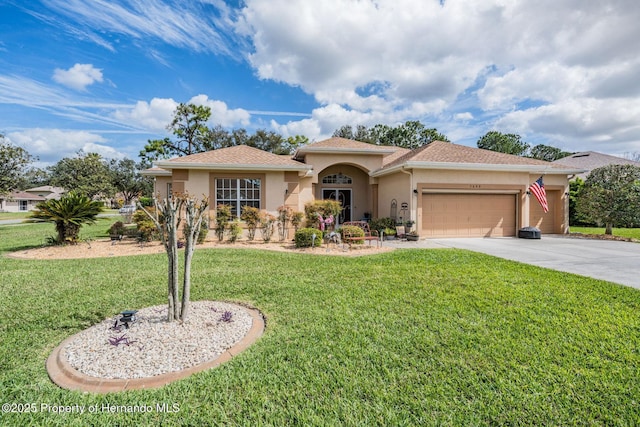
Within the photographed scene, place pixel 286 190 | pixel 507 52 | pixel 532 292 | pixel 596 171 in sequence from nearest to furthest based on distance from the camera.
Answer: pixel 532 292 < pixel 507 52 < pixel 286 190 < pixel 596 171

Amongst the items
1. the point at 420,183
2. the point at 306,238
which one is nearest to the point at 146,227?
the point at 306,238

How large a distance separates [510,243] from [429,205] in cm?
378

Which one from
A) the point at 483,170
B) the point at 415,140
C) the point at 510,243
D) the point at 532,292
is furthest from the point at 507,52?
the point at 415,140

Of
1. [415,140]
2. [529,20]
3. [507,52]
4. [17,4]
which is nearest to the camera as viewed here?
[17,4]

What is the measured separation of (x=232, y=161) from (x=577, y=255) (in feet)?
45.1

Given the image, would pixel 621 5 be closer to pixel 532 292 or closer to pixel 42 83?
pixel 532 292

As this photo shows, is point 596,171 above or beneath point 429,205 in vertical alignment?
above

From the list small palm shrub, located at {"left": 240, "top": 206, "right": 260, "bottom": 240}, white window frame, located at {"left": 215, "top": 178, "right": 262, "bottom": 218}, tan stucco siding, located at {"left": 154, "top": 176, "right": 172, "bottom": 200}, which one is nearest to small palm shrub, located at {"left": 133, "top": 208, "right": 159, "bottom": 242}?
white window frame, located at {"left": 215, "top": 178, "right": 262, "bottom": 218}

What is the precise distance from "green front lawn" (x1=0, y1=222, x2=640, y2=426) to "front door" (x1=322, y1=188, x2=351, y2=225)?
11681mm

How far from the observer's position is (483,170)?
13.8m

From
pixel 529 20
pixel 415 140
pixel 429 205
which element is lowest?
pixel 429 205

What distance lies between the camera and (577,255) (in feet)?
30.1

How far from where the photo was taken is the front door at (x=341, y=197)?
18.0 meters

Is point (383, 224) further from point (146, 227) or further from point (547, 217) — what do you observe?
point (146, 227)
